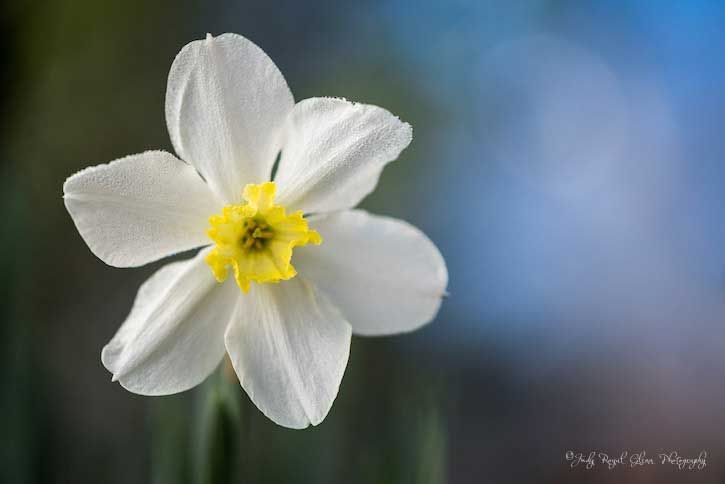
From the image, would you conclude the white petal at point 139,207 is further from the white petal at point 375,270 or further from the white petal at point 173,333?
the white petal at point 375,270

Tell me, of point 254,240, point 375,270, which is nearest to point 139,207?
point 254,240

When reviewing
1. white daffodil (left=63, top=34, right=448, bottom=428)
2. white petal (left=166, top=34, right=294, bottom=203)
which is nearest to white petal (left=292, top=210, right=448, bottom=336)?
white daffodil (left=63, top=34, right=448, bottom=428)

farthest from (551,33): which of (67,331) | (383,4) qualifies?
(67,331)

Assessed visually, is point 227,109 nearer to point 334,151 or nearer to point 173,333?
point 334,151

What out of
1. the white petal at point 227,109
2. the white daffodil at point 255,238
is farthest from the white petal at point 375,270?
the white petal at point 227,109

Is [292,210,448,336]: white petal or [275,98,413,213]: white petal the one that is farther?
[292,210,448,336]: white petal

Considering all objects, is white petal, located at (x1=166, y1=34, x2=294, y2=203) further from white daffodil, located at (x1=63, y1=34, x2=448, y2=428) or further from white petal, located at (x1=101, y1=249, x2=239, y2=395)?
white petal, located at (x1=101, y1=249, x2=239, y2=395)

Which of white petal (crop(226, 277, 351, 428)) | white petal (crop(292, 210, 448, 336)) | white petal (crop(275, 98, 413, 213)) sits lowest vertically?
white petal (crop(226, 277, 351, 428))
